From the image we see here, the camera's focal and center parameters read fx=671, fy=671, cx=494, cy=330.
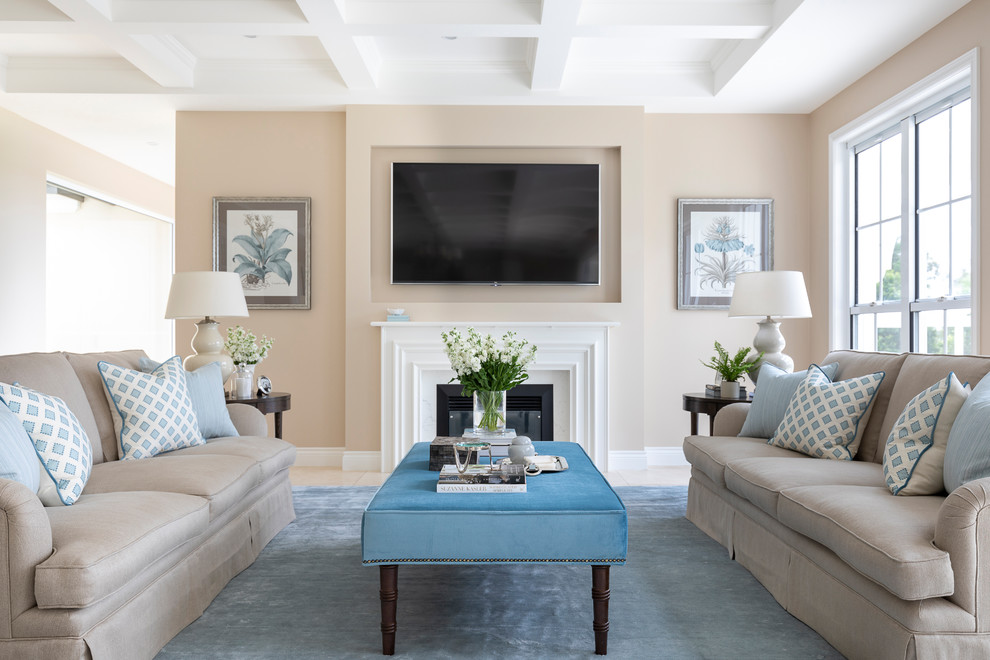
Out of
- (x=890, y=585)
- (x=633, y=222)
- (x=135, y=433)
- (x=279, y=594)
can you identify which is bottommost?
(x=279, y=594)

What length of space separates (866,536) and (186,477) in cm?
222

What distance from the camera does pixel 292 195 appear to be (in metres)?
5.09

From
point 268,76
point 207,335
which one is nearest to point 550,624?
point 207,335

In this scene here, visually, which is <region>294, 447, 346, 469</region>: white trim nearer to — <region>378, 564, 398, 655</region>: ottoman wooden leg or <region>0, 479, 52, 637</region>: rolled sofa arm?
<region>378, 564, 398, 655</region>: ottoman wooden leg

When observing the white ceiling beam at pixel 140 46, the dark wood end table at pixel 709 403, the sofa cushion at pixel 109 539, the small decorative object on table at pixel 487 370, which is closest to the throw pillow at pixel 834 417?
the dark wood end table at pixel 709 403

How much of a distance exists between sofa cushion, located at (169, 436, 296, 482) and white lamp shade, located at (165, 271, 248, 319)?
3.10 feet

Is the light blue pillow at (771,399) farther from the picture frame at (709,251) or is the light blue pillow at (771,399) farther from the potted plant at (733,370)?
the picture frame at (709,251)

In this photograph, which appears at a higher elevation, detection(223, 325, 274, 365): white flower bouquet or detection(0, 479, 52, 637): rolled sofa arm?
detection(223, 325, 274, 365): white flower bouquet

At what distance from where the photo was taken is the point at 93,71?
4719 mm

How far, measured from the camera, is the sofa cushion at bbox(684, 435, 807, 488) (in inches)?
117

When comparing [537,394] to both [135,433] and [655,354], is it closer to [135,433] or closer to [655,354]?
[655,354]

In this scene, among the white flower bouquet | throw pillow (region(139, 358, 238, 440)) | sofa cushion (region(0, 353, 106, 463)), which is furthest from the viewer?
the white flower bouquet

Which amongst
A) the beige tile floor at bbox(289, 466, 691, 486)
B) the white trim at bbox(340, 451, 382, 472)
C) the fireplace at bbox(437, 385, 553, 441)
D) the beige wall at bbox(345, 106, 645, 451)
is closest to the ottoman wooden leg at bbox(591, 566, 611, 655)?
the beige tile floor at bbox(289, 466, 691, 486)

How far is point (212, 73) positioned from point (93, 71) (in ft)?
2.71
